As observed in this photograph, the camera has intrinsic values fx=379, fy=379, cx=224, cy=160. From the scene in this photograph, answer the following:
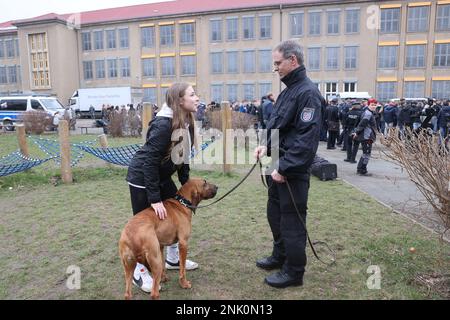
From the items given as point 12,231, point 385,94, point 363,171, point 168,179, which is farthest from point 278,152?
point 385,94

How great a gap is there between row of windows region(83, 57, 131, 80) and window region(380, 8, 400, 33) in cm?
3017

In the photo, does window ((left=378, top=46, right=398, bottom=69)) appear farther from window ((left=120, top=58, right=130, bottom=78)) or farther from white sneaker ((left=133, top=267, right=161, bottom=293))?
white sneaker ((left=133, top=267, right=161, bottom=293))

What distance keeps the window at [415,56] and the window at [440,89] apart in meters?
2.34

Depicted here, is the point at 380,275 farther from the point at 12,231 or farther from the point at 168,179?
the point at 12,231

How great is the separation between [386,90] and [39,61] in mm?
43215

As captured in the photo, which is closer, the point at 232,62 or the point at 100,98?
the point at 100,98

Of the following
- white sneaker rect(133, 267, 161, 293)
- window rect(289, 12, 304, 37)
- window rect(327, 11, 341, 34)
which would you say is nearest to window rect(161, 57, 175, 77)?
window rect(289, 12, 304, 37)

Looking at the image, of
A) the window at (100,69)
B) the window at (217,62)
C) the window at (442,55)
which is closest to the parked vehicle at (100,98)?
the window at (217,62)

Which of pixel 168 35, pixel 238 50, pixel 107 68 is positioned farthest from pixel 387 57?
pixel 107 68

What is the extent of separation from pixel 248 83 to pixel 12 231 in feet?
134

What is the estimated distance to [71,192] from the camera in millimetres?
7168

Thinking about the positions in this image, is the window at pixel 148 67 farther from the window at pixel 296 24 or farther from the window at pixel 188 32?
the window at pixel 296 24

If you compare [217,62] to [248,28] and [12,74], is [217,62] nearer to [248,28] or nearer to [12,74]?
[248,28]

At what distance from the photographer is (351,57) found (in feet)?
133
